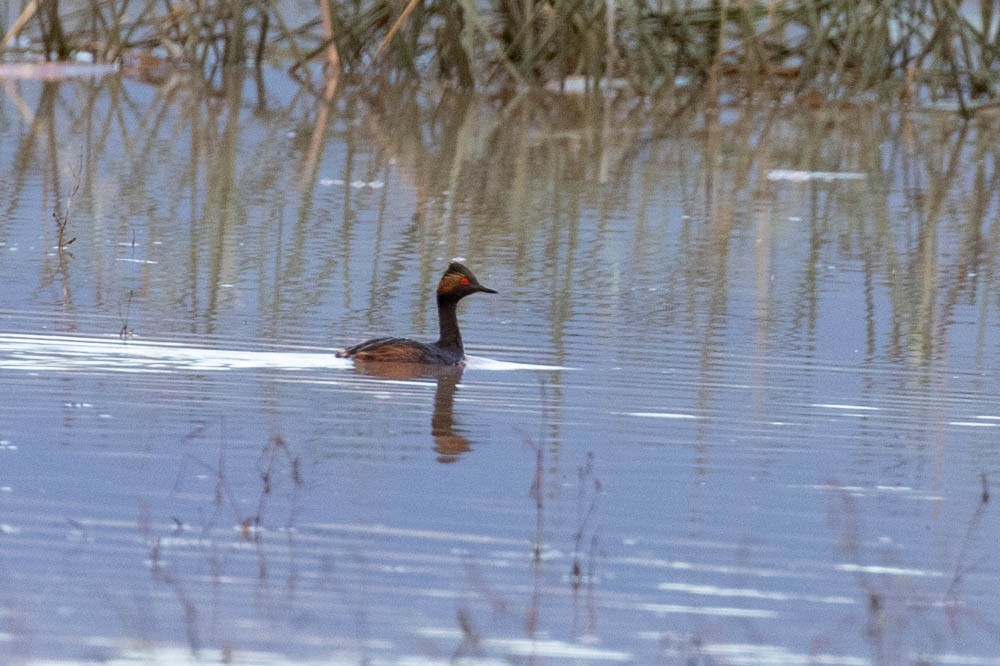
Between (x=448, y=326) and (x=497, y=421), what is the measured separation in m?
1.60

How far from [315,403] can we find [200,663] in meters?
3.10

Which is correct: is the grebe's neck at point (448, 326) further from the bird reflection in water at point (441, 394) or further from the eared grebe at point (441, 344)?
the bird reflection in water at point (441, 394)

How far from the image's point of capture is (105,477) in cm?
618

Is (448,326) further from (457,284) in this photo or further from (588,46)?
(588,46)

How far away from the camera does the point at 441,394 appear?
8.09 m

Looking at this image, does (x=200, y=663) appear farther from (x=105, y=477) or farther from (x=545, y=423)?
Answer: (x=545, y=423)

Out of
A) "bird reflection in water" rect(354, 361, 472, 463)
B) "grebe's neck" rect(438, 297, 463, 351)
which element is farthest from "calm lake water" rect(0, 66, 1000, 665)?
"grebe's neck" rect(438, 297, 463, 351)

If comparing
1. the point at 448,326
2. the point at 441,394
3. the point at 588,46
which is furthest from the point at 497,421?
the point at 588,46

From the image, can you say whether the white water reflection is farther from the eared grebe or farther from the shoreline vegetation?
the shoreline vegetation

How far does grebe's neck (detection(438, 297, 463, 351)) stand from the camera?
891cm

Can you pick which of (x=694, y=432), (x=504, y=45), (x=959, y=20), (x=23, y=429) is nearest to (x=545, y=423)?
(x=694, y=432)

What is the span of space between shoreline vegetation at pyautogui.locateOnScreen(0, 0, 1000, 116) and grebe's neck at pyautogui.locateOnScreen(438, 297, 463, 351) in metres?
12.9

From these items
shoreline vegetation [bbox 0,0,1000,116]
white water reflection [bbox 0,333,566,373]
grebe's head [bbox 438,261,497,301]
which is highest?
shoreline vegetation [bbox 0,0,1000,116]

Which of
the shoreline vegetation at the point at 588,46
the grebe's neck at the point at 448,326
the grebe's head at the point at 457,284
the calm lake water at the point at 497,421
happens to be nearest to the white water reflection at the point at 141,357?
the calm lake water at the point at 497,421
